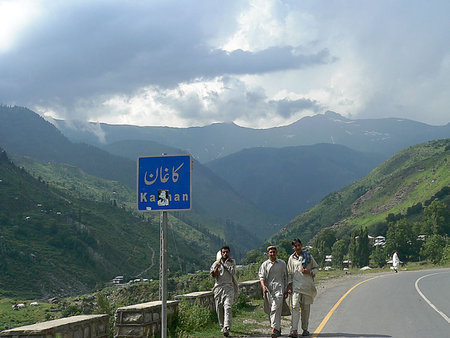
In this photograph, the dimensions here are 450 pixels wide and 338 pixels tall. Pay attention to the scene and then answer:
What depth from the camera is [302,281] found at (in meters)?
9.74

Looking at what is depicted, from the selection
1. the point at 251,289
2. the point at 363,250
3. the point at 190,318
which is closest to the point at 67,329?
the point at 190,318

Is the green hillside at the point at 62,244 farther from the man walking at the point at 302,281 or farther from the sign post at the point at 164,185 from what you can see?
the sign post at the point at 164,185

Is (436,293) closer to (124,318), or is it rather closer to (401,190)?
(124,318)

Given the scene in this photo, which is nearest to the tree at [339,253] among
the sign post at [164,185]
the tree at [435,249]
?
the tree at [435,249]

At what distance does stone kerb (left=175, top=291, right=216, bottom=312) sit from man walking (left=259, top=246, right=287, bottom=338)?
190 cm

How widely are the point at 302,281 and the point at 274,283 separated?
663 mm

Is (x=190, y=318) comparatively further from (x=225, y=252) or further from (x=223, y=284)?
(x=225, y=252)

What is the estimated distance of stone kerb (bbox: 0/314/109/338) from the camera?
5.85 meters

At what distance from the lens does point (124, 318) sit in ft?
26.2

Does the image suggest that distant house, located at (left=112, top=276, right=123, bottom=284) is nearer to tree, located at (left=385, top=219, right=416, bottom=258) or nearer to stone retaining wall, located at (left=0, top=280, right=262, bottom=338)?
tree, located at (left=385, top=219, right=416, bottom=258)

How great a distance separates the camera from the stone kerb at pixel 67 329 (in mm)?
5848

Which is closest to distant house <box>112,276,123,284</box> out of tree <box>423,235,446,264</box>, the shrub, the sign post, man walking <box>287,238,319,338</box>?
tree <box>423,235,446,264</box>

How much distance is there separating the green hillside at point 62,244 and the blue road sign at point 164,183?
4689 inches

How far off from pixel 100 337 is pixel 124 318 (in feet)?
2.75
